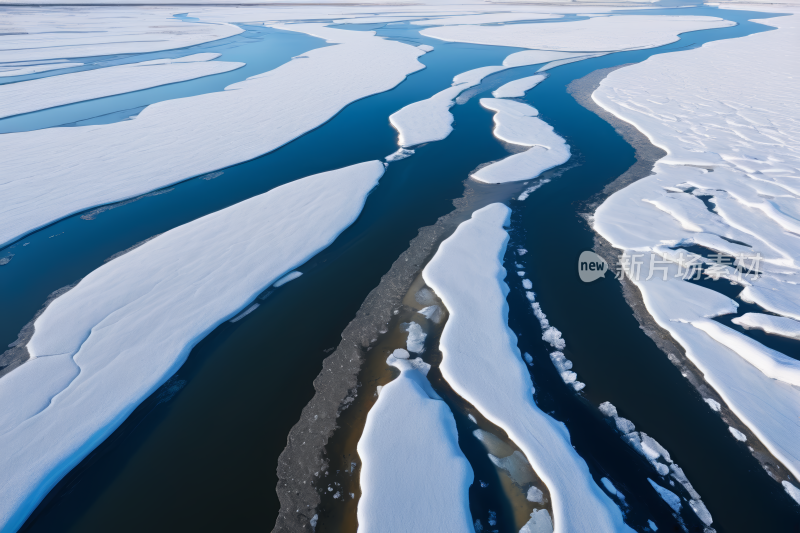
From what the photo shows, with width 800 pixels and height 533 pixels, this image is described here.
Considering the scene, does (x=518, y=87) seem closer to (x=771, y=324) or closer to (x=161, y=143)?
(x=161, y=143)

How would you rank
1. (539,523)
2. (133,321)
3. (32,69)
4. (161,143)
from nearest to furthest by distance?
(539,523)
(133,321)
(161,143)
(32,69)

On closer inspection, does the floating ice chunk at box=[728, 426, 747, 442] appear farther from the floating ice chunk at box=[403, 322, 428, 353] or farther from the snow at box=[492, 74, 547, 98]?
the snow at box=[492, 74, 547, 98]

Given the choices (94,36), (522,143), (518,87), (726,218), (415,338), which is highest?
(94,36)

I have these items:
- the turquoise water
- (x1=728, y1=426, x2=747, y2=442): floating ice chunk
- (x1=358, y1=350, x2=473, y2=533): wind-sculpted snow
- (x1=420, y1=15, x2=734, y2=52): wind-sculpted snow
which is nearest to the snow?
the turquoise water

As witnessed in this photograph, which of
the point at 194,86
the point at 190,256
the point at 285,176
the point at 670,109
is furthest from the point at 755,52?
the point at 190,256

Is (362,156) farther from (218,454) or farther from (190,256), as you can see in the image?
(218,454)

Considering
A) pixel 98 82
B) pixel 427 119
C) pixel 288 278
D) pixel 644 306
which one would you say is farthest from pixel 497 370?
pixel 98 82
